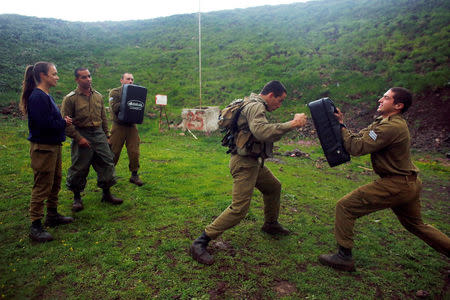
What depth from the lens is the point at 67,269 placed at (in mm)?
3617

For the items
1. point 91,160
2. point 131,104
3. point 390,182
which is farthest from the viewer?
point 131,104

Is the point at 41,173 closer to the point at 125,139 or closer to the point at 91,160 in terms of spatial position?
the point at 91,160

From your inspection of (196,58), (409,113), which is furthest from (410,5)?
(196,58)

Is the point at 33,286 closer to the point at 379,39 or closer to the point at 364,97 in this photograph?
the point at 364,97

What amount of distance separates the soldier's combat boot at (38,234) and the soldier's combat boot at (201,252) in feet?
7.78

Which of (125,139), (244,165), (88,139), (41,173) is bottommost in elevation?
(41,173)

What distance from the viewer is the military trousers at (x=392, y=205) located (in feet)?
11.9

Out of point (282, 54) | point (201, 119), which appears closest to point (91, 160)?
point (201, 119)

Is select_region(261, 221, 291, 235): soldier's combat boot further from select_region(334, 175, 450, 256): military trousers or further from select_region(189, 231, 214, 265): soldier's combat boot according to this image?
select_region(189, 231, 214, 265): soldier's combat boot

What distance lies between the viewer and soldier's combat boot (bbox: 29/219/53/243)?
4.22 meters

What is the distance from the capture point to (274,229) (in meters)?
4.81

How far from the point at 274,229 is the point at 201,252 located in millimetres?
1564

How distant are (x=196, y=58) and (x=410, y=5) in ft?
70.7

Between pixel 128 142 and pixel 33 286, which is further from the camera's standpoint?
pixel 128 142
